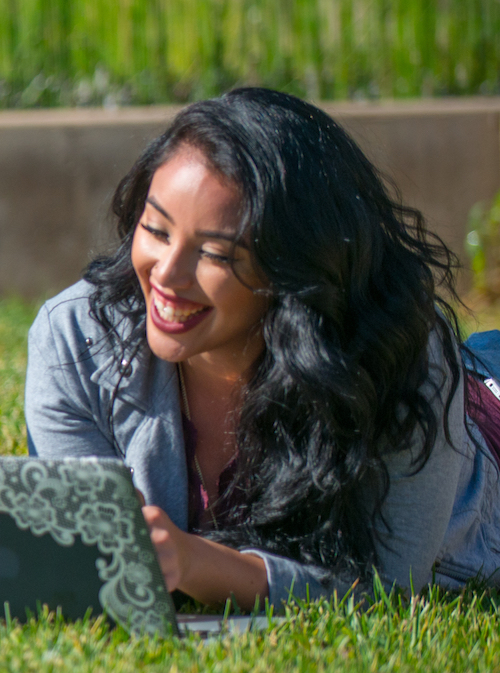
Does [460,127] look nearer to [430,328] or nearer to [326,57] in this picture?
[326,57]

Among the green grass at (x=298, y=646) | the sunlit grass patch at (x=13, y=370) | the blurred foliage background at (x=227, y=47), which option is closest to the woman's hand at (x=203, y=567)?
the green grass at (x=298, y=646)

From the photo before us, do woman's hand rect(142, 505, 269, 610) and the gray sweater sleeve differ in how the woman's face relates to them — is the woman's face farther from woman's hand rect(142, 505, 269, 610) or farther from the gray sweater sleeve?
woman's hand rect(142, 505, 269, 610)

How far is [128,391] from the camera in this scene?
221cm

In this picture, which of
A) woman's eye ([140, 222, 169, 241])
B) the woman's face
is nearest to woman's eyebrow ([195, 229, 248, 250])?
the woman's face

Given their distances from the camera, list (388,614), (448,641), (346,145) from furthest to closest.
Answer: (346,145) → (388,614) → (448,641)

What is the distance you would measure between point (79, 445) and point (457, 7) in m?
4.93

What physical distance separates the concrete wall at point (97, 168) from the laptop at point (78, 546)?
154 inches

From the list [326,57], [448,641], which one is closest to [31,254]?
[326,57]

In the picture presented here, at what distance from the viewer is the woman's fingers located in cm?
176

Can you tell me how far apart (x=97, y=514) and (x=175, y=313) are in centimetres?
54

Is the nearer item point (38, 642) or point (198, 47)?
point (38, 642)

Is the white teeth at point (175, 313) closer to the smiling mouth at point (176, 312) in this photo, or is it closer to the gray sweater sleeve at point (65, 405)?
the smiling mouth at point (176, 312)

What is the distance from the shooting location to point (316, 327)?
77.1 inches

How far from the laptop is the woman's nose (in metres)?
0.50
